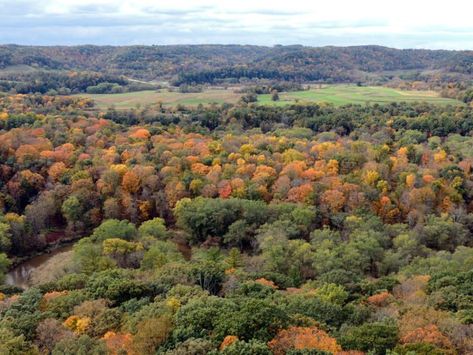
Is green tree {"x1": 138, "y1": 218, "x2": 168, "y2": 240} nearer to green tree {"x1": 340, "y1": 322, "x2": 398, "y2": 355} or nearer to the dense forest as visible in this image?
the dense forest

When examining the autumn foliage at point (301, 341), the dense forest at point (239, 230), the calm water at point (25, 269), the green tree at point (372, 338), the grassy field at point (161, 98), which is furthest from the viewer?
the grassy field at point (161, 98)

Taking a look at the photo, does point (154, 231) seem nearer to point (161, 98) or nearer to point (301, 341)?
point (301, 341)

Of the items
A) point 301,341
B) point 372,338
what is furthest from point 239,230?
point 301,341

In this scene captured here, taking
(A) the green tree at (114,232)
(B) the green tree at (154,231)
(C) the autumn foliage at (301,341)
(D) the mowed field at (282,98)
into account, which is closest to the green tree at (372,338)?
(C) the autumn foliage at (301,341)

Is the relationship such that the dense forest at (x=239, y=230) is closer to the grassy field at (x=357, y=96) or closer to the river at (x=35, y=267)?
the river at (x=35, y=267)

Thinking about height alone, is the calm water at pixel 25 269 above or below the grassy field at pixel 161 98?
below

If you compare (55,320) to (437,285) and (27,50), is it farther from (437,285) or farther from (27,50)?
(27,50)
